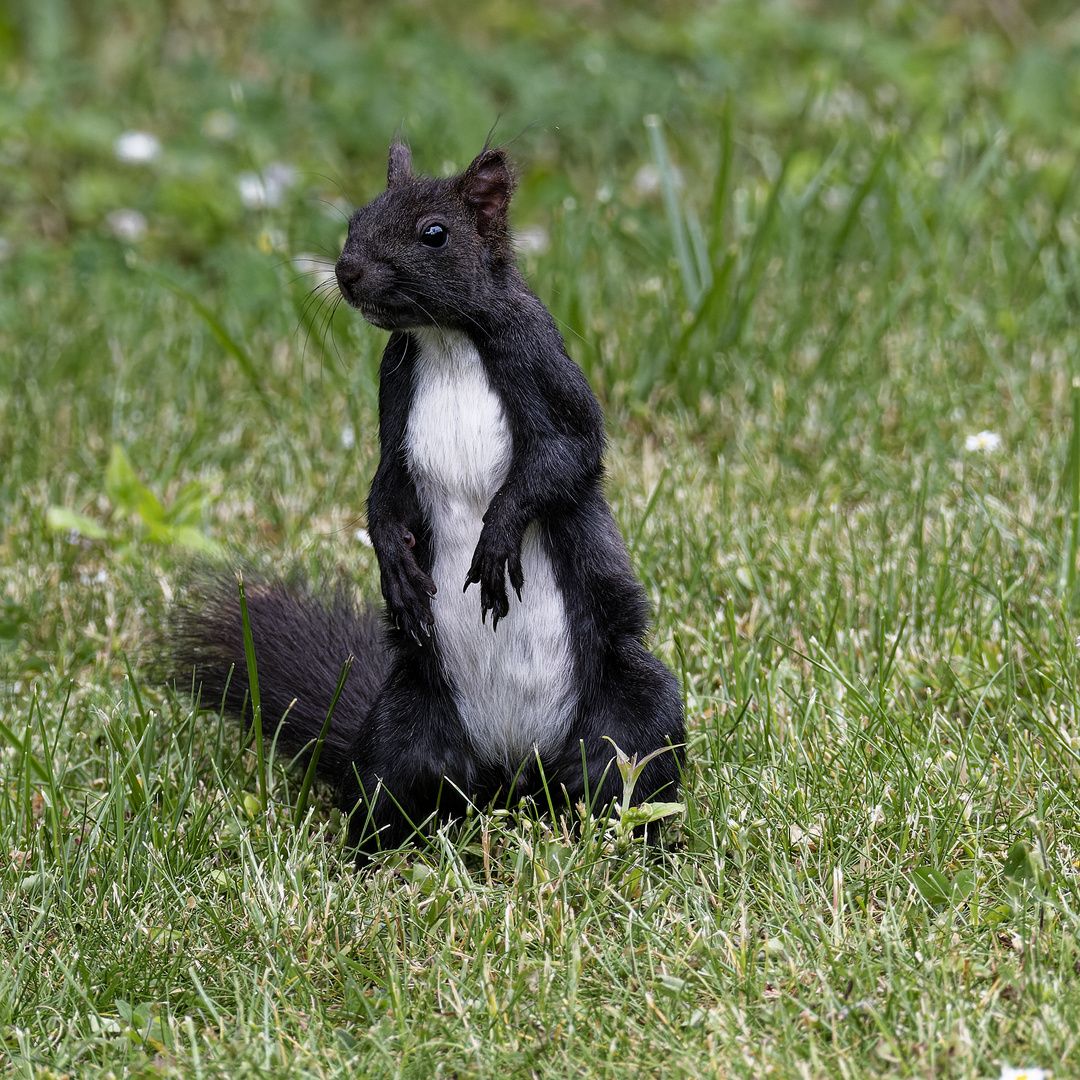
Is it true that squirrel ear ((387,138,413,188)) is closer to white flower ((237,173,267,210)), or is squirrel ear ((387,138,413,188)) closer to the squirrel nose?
the squirrel nose

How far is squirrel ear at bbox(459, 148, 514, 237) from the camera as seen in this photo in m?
2.41

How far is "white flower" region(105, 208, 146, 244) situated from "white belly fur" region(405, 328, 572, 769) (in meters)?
3.51

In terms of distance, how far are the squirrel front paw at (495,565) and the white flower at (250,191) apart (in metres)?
2.95

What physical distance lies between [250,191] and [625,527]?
2.52 metres

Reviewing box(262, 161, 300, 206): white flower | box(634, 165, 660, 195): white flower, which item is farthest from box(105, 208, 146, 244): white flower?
box(634, 165, 660, 195): white flower

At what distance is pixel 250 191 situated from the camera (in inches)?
213

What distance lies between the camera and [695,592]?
11.0 ft

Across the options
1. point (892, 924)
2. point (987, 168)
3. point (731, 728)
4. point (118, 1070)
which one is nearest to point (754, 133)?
point (987, 168)

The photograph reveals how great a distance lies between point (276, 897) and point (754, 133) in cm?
492

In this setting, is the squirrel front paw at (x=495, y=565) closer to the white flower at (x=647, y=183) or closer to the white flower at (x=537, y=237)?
the white flower at (x=537, y=237)

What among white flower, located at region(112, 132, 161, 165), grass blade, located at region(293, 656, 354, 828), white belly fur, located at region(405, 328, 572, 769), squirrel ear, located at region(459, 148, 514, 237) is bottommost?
grass blade, located at region(293, 656, 354, 828)

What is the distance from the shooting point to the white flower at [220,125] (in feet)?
20.5

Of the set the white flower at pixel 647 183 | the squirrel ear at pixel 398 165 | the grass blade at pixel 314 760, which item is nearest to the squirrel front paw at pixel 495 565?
the grass blade at pixel 314 760

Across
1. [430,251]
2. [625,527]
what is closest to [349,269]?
[430,251]
